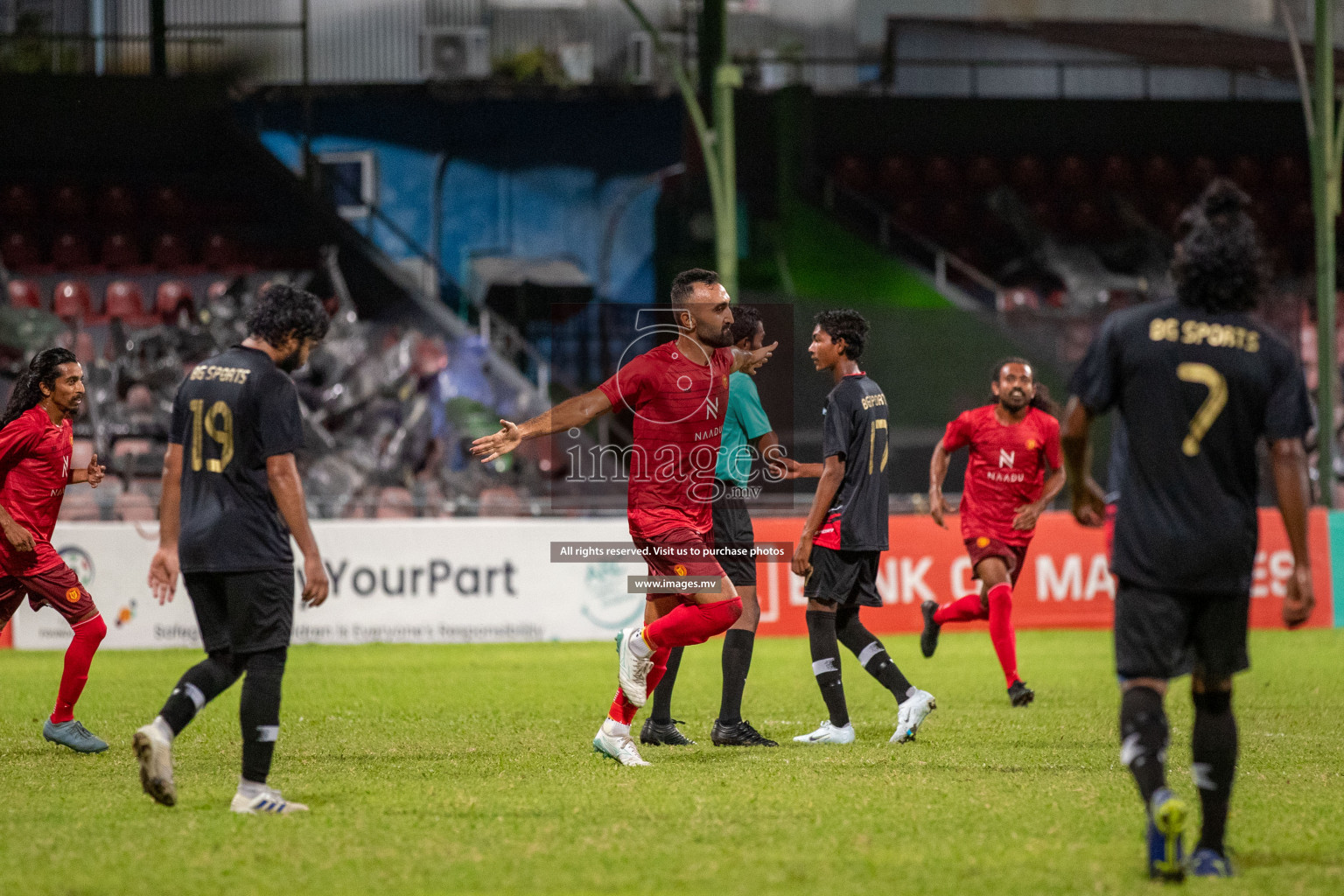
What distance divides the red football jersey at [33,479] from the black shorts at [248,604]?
3068mm

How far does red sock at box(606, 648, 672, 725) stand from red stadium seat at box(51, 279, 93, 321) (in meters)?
18.9

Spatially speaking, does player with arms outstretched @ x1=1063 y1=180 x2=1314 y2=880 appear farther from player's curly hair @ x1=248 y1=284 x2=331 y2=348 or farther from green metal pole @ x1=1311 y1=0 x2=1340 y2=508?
green metal pole @ x1=1311 y1=0 x2=1340 y2=508

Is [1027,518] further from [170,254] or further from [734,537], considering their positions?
[170,254]

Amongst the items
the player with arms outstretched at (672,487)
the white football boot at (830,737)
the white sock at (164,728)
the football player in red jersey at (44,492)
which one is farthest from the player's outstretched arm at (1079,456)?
the football player in red jersey at (44,492)

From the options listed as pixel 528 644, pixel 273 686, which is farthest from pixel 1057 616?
pixel 273 686

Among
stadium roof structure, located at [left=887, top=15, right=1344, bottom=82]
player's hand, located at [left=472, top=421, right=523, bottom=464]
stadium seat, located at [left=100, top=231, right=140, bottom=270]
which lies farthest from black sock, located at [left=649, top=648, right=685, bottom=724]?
stadium roof structure, located at [left=887, top=15, right=1344, bottom=82]

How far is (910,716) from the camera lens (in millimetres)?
8773

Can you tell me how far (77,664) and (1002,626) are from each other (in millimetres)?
5820

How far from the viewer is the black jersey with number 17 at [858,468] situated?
8969 millimetres

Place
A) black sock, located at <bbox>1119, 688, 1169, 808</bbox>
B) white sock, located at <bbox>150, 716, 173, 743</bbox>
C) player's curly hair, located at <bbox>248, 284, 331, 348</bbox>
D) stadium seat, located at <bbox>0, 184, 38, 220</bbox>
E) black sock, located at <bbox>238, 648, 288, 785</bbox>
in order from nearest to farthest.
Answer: black sock, located at <bbox>1119, 688, 1169, 808</bbox>, white sock, located at <bbox>150, 716, 173, 743</bbox>, black sock, located at <bbox>238, 648, 288, 785</bbox>, player's curly hair, located at <bbox>248, 284, 331, 348</bbox>, stadium seat, located at <bbox>0, 184, 38, 220</bbox>

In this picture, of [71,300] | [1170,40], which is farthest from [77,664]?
[1170,40]

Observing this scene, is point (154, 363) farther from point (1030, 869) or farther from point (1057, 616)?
point (1030, 869)

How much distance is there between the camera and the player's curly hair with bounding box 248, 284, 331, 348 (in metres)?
6.54

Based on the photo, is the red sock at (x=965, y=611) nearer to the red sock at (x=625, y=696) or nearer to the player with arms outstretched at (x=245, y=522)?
the red sock at (x=625, y=696)
